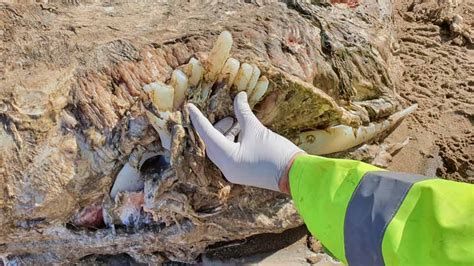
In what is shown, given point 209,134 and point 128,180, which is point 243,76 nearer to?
point 209,134

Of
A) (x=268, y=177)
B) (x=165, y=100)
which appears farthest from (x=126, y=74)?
(x=268, y=177)

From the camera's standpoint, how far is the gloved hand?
1967 mm

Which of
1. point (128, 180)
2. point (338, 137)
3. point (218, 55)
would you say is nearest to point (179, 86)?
point (218, 55)

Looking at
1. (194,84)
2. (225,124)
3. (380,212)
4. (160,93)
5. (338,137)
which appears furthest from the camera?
(338,137)

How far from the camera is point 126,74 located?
2105 millimetres

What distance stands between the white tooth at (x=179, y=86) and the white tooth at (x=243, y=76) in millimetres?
186

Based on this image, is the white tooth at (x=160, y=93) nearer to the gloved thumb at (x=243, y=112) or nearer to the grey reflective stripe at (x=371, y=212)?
the gloved thumb at (x=243, y=112)

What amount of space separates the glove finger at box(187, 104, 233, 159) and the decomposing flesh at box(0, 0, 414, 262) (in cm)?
4

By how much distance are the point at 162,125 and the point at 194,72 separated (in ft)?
0.72

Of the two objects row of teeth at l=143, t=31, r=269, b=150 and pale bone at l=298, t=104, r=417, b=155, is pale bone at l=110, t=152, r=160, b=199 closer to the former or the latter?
row of teeth at l=143, t=31, r=269, b=150

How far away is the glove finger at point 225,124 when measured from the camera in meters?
2.19

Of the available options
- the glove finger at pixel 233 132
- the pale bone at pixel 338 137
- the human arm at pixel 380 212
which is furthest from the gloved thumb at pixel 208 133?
the pale bone at pixel 338 137

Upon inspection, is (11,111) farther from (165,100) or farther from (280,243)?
(280,243)

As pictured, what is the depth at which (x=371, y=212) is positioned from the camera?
143cm
